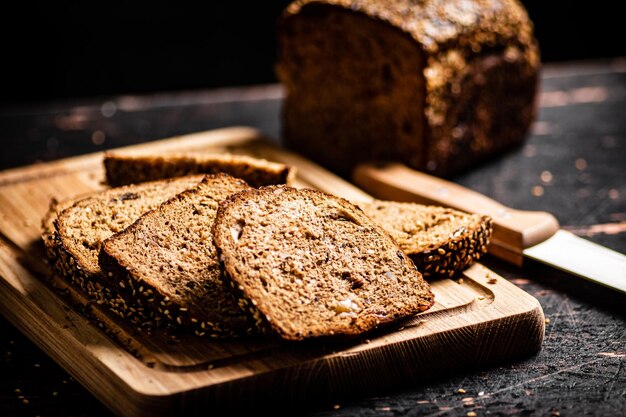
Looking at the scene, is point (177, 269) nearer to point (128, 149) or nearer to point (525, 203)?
point (128, 149)

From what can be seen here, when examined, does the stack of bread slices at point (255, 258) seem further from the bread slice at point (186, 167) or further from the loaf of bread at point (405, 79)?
the loaf of bread at point (405, 79)

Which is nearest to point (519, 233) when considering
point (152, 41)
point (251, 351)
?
point (251, 351)

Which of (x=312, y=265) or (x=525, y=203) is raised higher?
(x=312, y=265)

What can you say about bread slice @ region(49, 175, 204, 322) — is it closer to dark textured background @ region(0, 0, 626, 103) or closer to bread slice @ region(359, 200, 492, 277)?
bread slice @ region(359, 200, 492, 277)

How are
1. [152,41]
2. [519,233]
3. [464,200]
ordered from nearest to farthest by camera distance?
1. [519,233]
2. [464,200]
3. [152,41]

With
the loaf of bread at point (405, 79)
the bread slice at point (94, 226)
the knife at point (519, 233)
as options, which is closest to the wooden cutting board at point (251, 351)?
the bread slice at point (94, 226)
